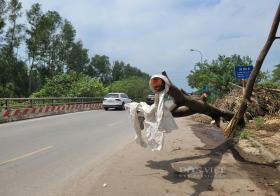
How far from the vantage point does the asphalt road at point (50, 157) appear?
8430mm

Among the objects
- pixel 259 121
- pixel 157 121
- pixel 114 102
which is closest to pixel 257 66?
pixel 157 121

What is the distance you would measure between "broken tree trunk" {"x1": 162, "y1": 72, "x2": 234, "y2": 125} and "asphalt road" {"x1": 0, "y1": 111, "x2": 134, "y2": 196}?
2.19 m

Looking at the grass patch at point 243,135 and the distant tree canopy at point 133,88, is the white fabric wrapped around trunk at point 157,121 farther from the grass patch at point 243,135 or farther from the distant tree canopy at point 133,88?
the distant tree canopy at point 133,88

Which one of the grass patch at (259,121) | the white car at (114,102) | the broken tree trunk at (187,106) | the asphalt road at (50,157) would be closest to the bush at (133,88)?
the white car at (114,102)

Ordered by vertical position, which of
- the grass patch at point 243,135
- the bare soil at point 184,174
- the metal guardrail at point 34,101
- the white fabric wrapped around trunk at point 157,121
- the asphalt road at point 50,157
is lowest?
the asphalt road at point 50,157

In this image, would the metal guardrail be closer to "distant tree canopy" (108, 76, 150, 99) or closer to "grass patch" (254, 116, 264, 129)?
"grass patch" (254, 116, 264, 129)

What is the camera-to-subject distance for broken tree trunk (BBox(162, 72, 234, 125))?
10363 millimetres

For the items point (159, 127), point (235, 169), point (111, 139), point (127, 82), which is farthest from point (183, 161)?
point (127, 82)

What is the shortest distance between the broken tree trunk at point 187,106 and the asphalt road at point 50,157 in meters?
2.19

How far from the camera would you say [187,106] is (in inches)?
445

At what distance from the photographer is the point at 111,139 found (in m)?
16.2

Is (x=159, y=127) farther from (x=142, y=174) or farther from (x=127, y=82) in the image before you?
(x=127, y=82)

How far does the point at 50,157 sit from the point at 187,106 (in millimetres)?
3718

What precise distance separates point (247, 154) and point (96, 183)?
5.51 metres
